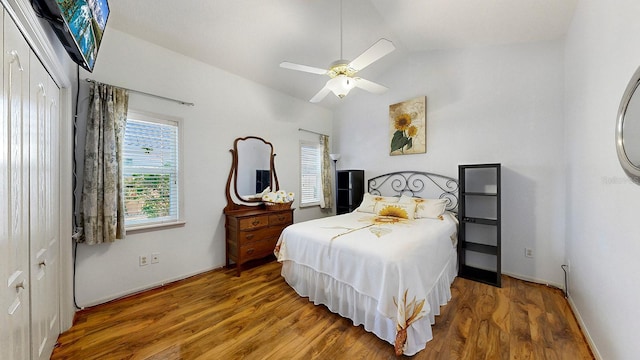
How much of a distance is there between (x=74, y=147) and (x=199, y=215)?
136 cm

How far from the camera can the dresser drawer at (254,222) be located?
300 centimetres

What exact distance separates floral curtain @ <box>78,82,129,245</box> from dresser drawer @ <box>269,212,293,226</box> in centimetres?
165

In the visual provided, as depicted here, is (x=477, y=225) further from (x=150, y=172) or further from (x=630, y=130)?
(x=150, y=172)

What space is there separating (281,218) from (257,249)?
22.0 inches

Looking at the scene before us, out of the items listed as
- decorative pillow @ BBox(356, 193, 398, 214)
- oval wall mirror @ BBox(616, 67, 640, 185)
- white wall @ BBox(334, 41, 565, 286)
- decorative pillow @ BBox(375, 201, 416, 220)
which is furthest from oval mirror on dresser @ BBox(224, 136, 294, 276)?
oval wall mirror @ BBox(616, 67, 640, 185)

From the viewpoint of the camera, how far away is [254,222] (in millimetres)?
3113

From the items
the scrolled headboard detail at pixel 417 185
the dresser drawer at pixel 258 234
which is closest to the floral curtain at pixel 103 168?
the dresser drawer at pixel 258 234

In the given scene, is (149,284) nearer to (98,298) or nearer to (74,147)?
(98,298)

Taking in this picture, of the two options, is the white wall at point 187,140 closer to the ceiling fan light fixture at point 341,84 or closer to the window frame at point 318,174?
the window frame at point 318,174

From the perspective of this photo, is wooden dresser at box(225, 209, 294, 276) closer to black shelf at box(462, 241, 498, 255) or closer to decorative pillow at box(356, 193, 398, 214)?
decorative pillow at box(356, 193, 398, 214)

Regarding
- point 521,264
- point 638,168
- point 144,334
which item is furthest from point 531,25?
point 144,334

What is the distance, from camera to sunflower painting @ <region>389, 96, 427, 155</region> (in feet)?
11.7

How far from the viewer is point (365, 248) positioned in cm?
191

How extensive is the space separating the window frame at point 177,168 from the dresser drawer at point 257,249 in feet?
2.75
